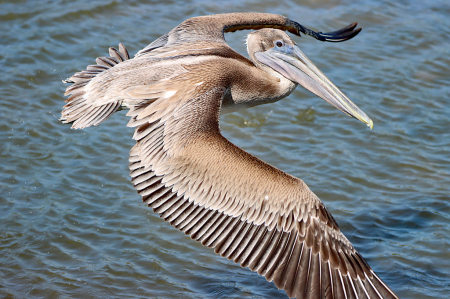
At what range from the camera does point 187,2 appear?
33.2ft

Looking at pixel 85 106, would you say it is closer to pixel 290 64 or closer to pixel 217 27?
pixel 217 27

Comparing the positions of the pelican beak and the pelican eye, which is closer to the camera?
the pelican beak

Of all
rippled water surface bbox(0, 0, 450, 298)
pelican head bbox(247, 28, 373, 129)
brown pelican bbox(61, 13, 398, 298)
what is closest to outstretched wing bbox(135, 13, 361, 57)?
pelican head bbox(247, 28, 373, 129)

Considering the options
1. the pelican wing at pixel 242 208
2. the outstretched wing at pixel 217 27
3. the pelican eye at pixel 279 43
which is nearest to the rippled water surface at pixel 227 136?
the pelican wing at pixel 242 208

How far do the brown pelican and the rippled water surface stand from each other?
1.15 m

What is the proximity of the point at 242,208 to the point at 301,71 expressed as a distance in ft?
5.65

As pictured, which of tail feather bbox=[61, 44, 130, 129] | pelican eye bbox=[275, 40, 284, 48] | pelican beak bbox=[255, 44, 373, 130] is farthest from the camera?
pelican eye bbox=[275, 40, 284, 48]

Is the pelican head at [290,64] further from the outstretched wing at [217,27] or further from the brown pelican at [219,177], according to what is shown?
the outstretched wing at [217,27]

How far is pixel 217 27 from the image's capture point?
6289 millimetres

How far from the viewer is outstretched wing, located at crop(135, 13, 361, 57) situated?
6066 millimetres

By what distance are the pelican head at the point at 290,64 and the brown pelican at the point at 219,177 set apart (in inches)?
0.5

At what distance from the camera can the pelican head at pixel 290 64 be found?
211 inches

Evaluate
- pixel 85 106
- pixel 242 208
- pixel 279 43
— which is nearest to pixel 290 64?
pixel 279 43

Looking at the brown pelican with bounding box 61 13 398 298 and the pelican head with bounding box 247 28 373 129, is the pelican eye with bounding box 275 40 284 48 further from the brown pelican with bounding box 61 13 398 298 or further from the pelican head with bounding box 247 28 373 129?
the brown pelican with bounding box 61 13 398 298
